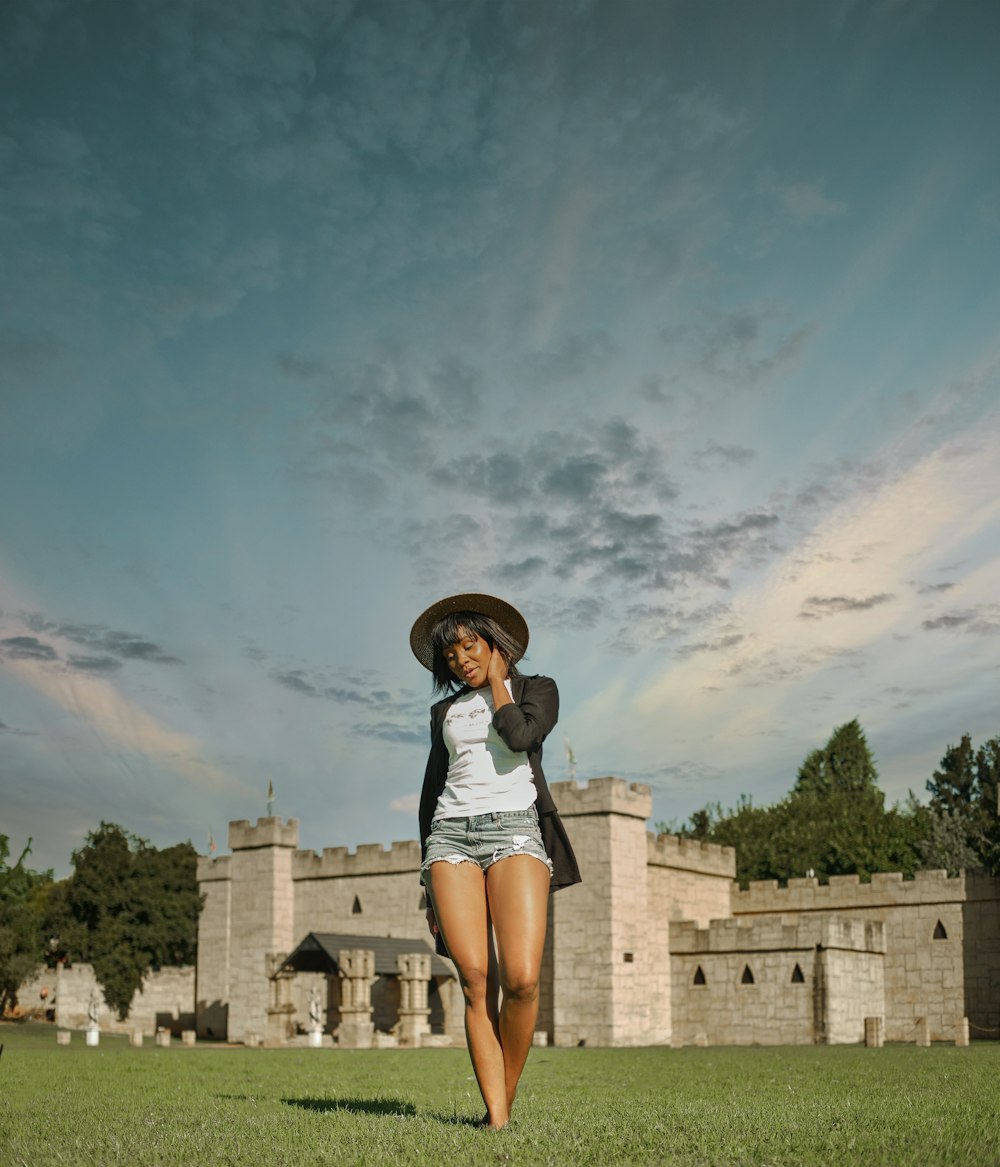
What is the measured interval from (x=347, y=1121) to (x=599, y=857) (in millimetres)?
25568

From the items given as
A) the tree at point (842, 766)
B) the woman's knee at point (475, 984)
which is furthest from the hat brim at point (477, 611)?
the tree at point (842, 766)

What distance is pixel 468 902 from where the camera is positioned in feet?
19.0

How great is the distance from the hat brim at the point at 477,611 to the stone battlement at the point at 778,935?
25507mm

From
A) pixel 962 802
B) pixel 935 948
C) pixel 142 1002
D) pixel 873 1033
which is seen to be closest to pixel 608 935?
pixel 935 948

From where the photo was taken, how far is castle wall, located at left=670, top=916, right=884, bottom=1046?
29438mm

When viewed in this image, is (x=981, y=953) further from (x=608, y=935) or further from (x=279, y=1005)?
(x=279, y=1005)

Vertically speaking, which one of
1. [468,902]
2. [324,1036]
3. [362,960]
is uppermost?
[468,902]

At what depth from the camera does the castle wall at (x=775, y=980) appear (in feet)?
96.6

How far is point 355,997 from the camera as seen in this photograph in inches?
1229

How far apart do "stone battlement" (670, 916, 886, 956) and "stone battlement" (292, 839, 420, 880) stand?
7792mm

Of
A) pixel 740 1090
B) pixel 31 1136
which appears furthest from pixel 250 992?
pixel 31 1136

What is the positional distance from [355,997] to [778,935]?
9.99 m

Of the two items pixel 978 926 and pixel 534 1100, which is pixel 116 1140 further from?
pixel 978 926

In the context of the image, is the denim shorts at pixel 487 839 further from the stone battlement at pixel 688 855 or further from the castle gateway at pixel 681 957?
the stone battlement at pixel 688 855
